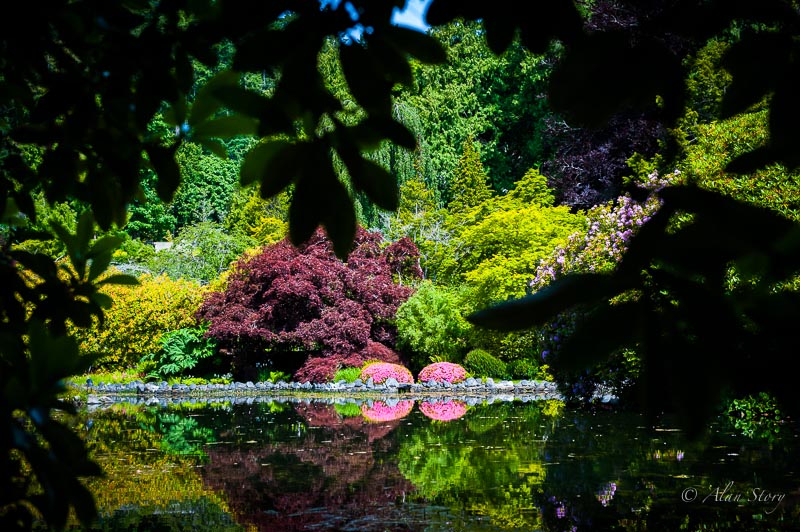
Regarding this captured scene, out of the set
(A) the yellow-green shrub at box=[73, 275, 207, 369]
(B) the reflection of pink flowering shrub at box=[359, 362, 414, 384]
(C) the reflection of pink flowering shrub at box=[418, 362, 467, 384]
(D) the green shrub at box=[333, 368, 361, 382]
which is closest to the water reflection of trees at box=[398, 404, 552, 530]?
(C) the reflection of pink flowering shrub at box=[418, 362, 467, 384]

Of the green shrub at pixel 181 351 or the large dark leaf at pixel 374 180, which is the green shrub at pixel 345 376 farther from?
the large dark leaf at pixel 374 180

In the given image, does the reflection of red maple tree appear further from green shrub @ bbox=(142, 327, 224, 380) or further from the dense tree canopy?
green shrub @ bbox=(142, 327, 224, 380)

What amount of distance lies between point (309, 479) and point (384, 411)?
213 inches

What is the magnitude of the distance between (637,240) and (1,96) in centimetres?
120

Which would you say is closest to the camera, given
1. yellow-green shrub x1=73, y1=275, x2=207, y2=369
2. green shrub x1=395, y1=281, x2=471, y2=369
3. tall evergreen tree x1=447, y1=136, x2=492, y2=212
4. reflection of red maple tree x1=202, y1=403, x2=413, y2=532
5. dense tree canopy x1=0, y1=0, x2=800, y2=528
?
dense tree canopy x1=0, y1=0, x2=800, y2=528

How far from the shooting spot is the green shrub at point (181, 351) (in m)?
17.4

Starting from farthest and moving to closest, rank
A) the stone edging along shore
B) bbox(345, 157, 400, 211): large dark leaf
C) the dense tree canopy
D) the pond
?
the stone edging along shore, the pond, bbox(345, 157, 400, 211): large dark leaf, the dense tree canopy

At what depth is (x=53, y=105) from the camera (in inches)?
41.8

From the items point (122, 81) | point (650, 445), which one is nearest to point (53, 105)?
point (122, 81)

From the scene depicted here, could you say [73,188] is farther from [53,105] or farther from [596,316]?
[596,316]

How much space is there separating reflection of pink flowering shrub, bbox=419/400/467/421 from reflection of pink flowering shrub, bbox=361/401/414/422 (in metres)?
0.26

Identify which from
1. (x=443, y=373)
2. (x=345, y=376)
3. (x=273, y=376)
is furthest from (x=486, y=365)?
(x=273, y=376)

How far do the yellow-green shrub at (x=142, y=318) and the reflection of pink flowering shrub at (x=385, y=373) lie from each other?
4491 millimetres

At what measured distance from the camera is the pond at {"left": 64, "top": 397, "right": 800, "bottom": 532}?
16.5ft
